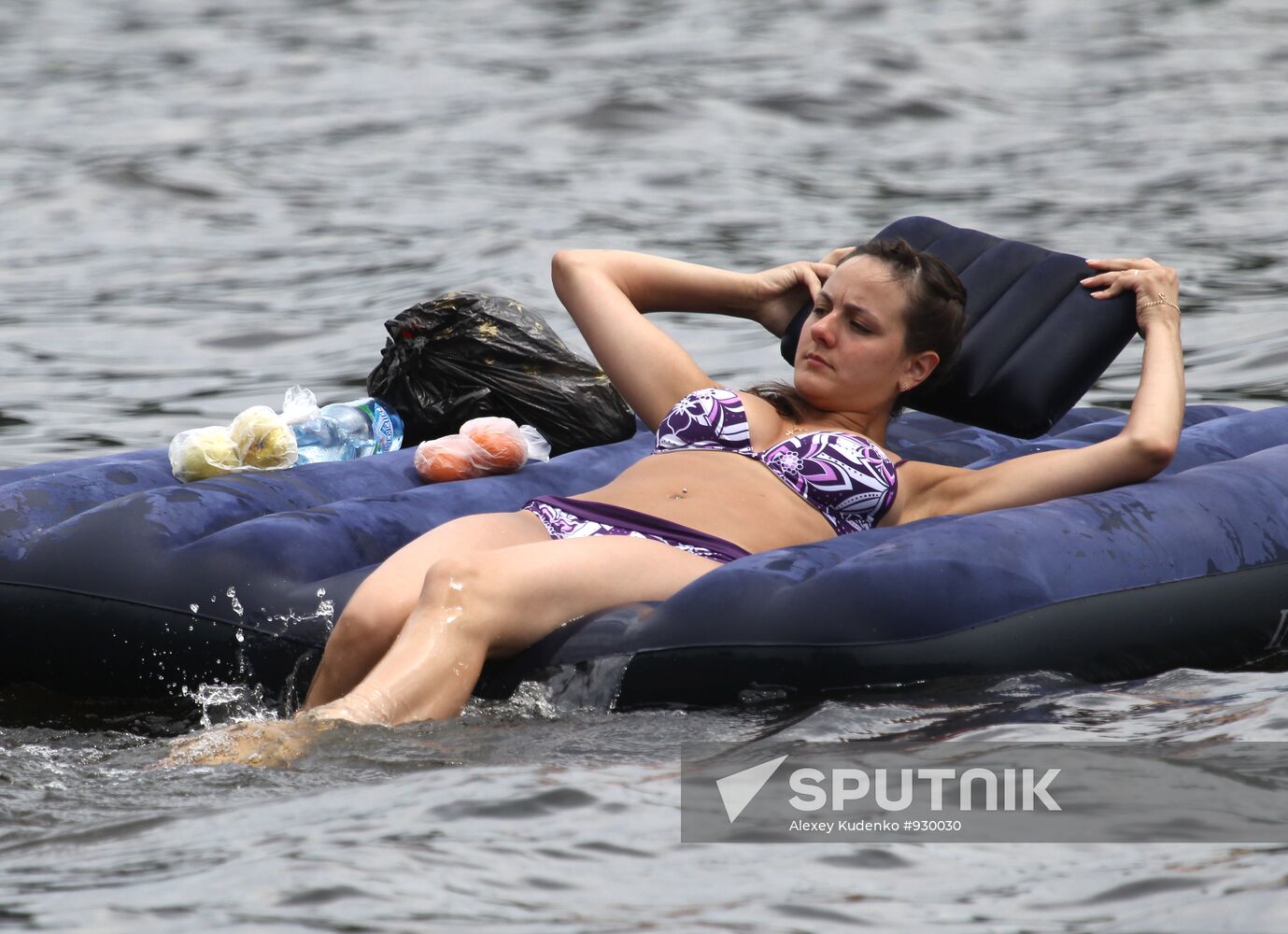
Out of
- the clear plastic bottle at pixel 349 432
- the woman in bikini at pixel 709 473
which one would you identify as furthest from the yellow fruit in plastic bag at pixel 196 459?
the woman in bikini at pixel 709 473

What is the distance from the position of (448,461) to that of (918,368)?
1.15 meters

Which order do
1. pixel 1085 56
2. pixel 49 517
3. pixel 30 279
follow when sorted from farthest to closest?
1. pixel 1085 56
2. pixel 30 279
3. pixel 49 517

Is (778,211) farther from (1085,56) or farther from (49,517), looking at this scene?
(49,517)

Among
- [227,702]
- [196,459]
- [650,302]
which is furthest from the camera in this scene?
[650,302]

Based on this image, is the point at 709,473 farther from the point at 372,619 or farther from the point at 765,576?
the point at 372,619

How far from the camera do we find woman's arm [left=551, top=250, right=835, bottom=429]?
4.00 m

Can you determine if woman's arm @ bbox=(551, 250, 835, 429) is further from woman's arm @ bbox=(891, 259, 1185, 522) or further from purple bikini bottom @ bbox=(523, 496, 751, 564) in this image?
woman's arm @ bbox=(891, 259, 1185, 522)

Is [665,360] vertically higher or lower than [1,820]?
higher

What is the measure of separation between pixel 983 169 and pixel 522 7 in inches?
320

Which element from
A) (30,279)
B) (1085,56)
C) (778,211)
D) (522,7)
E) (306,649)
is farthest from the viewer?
(522,7)

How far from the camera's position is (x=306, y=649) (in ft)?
11.4

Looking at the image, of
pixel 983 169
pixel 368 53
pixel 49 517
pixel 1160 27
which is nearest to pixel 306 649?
pixel 49 517

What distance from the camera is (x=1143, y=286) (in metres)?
4.07

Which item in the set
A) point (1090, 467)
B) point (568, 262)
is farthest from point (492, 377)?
point (1090, 467)
